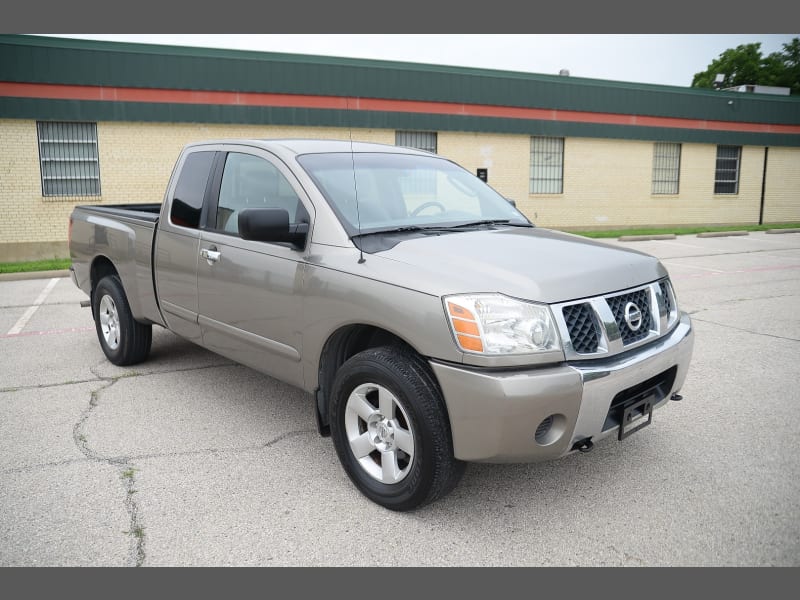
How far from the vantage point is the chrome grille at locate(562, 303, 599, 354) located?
3.12 metres

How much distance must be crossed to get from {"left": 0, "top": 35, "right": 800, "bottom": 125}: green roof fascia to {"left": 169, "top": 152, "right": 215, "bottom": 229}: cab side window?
11.7 metres

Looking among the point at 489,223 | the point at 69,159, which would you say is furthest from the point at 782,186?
the point at 489,223

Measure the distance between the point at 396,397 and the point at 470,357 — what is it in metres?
0.47

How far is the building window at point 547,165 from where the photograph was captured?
21250 millimetres

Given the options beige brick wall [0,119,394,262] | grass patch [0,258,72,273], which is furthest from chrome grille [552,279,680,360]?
beige brick wall [0,119,394,262]

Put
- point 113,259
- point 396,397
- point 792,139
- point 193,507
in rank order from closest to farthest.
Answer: point 396,397
point 193,507
point 113,259
point 792,139

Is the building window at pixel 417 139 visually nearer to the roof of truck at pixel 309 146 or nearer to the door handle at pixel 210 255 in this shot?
the roof of truck at pixel 309 146

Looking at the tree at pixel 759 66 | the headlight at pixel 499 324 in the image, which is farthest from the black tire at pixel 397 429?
the tree at pixel 759 66

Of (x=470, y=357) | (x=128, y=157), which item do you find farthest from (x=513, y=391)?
(x=128, y=157)

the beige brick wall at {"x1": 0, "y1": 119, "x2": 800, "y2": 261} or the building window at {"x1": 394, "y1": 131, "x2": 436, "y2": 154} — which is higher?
the building window at {"x1": 394, "y1": 131, "x2": 436, "y2": 154}

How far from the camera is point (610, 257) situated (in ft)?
12.0

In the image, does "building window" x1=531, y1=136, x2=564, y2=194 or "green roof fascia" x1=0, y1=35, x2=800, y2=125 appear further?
"building window" x1=531, y1=136, x2=564, y2=194

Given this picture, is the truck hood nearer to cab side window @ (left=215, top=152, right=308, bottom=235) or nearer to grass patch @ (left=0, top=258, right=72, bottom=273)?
cab side window @ (left=215, top=152, right=308, bottom=235)

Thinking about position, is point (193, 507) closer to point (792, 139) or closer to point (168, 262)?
point (168, 262)
